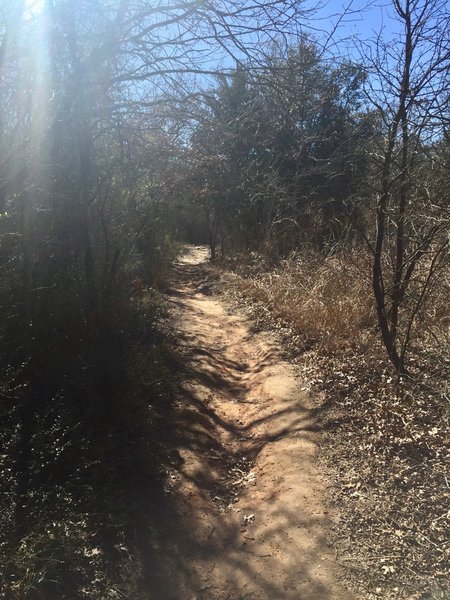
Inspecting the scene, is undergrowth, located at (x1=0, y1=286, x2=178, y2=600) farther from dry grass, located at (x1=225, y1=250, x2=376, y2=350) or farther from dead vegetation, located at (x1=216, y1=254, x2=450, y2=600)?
dry grass, located at (x1=225, y1=250, x2=376, y2=350)

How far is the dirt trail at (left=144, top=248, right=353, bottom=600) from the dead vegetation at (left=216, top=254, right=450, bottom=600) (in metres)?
0.20

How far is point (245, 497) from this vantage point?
4.02 metres

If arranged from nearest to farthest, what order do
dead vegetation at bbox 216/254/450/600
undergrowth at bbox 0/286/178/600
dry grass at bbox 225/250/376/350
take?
undergrowth at bbox 0/286/178/600, dead vegetation at bbox 216/254/450/600, dry grass at bbox 225/250/376/350

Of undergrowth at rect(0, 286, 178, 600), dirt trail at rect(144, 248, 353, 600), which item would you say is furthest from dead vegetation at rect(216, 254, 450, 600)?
undergrowth at rect(0, 286, 178, 600)

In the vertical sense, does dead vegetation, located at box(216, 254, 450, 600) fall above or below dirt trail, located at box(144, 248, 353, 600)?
above

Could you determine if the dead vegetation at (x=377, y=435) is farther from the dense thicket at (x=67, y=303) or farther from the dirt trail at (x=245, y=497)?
the dense thicket at (x=67, y=303)

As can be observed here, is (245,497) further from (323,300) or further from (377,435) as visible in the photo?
(323,300)

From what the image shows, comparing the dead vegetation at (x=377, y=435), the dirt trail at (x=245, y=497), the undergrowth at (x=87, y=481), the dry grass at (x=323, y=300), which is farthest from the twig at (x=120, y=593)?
the dry grass at (x=323, y=300)

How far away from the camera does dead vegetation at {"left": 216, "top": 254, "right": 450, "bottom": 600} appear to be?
2.96 metres

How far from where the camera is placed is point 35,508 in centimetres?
312

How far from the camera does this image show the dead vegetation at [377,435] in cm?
296

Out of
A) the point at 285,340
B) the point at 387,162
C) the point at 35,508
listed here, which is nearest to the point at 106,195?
the point at 285,340

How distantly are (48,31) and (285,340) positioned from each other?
4984 mm

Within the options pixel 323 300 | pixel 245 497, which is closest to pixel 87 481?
pixel 245 497
